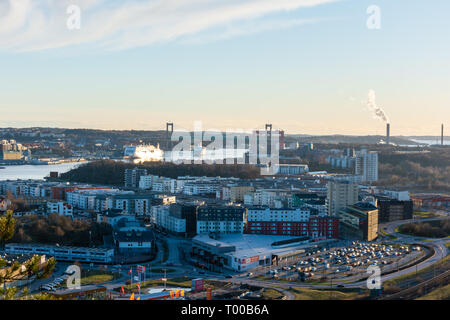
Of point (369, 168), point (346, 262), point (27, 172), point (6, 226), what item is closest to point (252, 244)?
point (346, 262)

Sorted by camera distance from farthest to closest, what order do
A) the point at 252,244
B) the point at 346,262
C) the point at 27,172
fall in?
the point at 27,172, the point at 252,244, the point at 346,262

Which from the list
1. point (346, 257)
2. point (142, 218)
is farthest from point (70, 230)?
point (346, 257)

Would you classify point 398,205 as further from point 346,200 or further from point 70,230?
point 70,230

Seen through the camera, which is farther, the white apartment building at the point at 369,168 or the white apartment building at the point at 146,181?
the white apartment building at the point at 369,168

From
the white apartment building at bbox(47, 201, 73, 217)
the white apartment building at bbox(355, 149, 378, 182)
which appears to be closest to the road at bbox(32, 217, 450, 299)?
the white apartment building at bbox(47, 201, 73, 217)

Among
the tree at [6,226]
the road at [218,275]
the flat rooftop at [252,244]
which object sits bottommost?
the road at [218,275]

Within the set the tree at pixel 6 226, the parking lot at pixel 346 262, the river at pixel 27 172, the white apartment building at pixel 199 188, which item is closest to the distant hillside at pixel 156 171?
the river at pixel 27 172

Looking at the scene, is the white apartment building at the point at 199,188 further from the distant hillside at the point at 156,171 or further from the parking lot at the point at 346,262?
the parking lot at the point at 346,262

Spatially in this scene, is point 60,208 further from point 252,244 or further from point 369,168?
point 369,168
